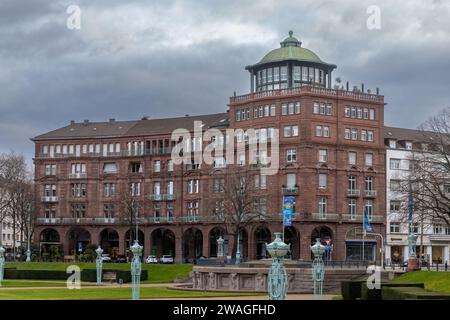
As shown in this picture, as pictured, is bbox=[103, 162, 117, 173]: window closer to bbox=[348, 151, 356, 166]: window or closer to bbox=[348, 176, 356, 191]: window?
bbox=[348, 151, 356, 166]: window

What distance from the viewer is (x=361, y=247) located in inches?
4771

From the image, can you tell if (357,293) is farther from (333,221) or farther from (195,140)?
(195,140)

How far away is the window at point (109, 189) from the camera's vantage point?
140 meters

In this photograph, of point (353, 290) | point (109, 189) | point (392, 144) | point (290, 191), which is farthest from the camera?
point (109, 189)

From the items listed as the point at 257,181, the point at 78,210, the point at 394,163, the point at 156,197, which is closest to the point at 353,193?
the point at 394,163

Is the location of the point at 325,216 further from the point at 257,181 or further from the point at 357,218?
the point at 257,181

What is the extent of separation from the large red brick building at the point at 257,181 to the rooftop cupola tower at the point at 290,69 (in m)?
0.14

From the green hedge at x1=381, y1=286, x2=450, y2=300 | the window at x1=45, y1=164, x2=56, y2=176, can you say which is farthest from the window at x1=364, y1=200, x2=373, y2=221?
the green hedge at x1=381, y1=286, x2=450, y2=300

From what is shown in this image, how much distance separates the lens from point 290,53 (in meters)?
124

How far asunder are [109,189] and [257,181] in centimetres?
2821

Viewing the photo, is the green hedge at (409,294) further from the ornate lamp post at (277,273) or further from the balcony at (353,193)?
the balcony at (353,193)

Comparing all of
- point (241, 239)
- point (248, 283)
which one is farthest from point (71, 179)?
point (248, 283)

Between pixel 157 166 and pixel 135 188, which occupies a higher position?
pixel 157 166

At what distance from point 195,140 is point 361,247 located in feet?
91.2
